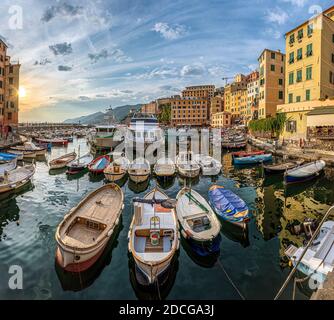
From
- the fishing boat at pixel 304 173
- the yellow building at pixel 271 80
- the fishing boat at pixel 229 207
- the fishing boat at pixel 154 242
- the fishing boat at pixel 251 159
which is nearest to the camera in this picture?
the fishing boat at pixel 154 242

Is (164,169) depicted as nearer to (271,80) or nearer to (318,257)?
(318,257)

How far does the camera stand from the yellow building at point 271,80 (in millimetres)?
54844

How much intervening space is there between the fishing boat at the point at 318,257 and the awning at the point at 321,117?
27896 millimetres

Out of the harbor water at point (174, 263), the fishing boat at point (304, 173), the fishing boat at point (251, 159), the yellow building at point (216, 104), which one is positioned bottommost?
the harbor water at point (174, 263)

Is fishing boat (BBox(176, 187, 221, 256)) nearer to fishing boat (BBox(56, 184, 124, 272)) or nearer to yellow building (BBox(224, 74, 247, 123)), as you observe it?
fishing boat (BBox(56, 184, 124, 272))

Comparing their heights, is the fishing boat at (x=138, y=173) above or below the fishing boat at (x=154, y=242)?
A: above

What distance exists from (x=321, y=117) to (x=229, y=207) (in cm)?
2829

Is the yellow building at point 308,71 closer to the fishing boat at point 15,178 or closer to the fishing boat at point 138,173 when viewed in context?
the fishing boat at point 138,173

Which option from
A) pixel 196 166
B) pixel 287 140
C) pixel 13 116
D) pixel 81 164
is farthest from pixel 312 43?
pixel 13 116

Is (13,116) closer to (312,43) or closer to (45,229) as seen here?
(45,229)

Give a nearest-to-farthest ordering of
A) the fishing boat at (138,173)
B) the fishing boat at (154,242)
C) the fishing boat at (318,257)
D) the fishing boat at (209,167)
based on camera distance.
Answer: the fishing boat at (154,242), the fishing boat at (318,257), the fishing boat at (138,173), the fishing boat at (209,167)

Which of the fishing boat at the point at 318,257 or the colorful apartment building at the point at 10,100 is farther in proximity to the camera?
the colorful apartment building at the point at 10,100

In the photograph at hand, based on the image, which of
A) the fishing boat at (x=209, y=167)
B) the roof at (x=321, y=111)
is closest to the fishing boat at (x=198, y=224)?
the fishing boat at (x=209, y=167)

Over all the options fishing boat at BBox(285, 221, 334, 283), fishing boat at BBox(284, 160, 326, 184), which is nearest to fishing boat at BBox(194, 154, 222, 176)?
fishing boat at BBox(284, 160, 326, 184)
